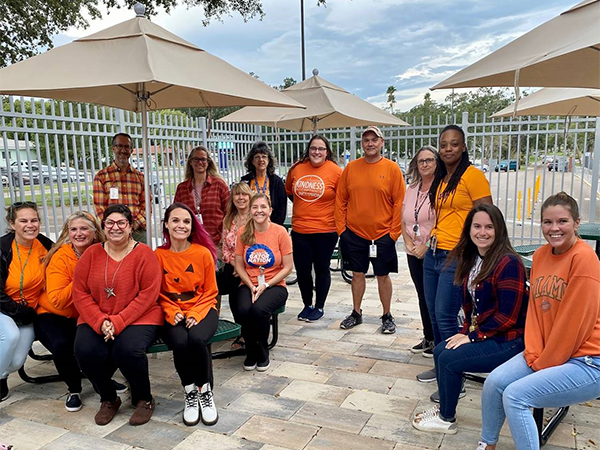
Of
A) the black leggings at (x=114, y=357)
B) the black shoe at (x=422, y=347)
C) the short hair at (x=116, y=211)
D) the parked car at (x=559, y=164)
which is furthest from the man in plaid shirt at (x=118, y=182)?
the parked car at (x=559, y=164)

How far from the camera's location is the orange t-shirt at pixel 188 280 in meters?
3.32

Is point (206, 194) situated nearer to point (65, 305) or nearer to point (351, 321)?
point (65, 305)

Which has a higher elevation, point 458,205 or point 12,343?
point 458,205

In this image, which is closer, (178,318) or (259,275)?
(178,318)

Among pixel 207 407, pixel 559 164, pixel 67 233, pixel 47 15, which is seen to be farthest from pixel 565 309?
pixel 47 15

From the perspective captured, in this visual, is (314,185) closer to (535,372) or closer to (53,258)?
(53,258)

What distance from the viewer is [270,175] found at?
197 inches

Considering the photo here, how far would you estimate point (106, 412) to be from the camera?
3.05 metres

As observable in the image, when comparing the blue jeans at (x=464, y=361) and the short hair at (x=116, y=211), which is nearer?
the blue jeans at (x=464, y=361)

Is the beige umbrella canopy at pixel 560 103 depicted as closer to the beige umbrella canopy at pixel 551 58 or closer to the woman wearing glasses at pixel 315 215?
the beige umbrella canopy at pixel 551 58

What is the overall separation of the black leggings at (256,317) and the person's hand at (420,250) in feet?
3.79

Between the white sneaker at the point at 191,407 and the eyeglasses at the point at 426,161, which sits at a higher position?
the eyeglasses at the point at 426,161

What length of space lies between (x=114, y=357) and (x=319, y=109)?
3.38m

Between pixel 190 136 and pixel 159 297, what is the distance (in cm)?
477
